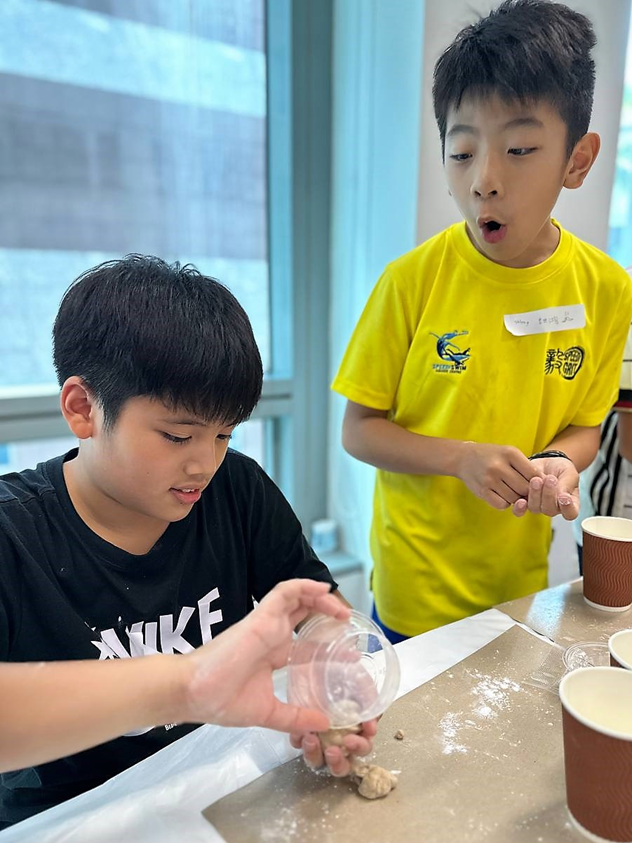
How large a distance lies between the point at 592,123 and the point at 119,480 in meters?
1.81

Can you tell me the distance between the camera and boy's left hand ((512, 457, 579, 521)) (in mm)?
937

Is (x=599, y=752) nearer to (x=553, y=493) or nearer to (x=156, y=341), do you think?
(x=553, y=493)

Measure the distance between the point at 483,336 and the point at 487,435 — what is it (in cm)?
18

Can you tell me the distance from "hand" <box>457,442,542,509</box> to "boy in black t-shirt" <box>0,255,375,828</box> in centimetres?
40

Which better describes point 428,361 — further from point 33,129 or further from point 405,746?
point 33,129

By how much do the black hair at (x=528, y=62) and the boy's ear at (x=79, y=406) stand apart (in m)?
0.71

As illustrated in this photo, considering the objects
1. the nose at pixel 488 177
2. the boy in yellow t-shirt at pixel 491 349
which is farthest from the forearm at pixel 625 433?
the nose at pixel 488 177

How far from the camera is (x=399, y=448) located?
1112 mm

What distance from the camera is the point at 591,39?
100 cm

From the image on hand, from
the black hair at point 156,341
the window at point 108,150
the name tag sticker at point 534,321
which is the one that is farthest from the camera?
the window at point 108,150

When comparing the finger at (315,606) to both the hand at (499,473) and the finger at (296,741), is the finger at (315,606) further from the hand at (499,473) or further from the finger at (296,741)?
the hand at (499,473)

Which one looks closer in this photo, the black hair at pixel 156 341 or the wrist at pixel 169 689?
the wrist at pixel 169 689

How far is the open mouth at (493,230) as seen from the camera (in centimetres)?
100

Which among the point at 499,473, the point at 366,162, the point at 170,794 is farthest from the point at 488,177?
the point at 366,162
